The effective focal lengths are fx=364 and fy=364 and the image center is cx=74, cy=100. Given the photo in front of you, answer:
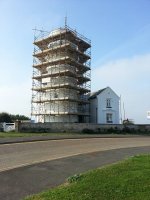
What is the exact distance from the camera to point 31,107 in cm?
6800

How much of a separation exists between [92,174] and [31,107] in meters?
56.5

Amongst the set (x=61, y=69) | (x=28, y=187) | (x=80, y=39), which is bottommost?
(x=28, y=187)

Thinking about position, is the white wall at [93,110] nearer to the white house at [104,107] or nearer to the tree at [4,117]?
the white house at [104,107]

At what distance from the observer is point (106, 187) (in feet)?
32.8

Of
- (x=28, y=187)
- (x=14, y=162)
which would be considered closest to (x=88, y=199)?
(x=28, y=187)

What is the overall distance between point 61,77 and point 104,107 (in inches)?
434

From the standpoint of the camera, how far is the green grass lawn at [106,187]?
9125 mm

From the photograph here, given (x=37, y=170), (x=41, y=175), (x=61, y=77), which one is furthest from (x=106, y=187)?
(x=61, y=77)

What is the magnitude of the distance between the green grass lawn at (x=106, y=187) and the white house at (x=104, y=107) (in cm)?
5688

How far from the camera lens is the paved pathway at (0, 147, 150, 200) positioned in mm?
10953

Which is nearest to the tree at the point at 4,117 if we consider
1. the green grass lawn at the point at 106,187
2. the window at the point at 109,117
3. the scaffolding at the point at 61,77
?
the scaffolding at the point at 61,77

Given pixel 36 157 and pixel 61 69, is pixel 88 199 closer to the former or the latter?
pixel 36 157

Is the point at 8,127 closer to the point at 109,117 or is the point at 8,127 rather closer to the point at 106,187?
the point at 109,117

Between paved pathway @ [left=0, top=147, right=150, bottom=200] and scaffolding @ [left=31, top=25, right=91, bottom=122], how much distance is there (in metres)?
45.0
